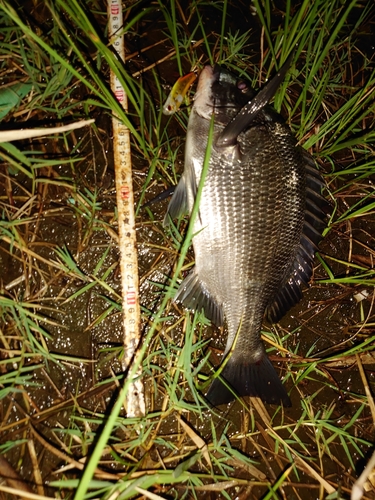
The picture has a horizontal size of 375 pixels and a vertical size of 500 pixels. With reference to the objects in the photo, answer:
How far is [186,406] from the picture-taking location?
2.26 m

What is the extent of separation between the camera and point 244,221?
2.11 metres

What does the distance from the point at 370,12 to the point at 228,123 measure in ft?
5.95

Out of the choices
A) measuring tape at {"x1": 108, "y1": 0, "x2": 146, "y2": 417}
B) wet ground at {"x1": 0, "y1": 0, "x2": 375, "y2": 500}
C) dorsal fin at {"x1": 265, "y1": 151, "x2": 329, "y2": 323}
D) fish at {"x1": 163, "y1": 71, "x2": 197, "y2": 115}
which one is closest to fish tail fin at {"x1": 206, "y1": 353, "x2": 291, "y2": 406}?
wet ground at {"x1": 0, "y1": 0, "x2": 375, "y2": 500}

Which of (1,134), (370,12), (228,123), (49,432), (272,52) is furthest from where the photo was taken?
(370,12)

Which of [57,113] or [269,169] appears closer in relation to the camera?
[269,169]

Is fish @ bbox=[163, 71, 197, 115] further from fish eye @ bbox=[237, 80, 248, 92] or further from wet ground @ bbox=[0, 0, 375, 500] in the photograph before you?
fish eye @ bbox=[237, 80, 248, 92]

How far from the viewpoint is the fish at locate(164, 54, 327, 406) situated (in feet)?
6.87

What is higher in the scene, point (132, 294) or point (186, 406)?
point (132, 294)

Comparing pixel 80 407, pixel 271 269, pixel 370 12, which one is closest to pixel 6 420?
pixel 80 407

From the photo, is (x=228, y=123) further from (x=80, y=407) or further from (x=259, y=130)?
(x=80, y=407)

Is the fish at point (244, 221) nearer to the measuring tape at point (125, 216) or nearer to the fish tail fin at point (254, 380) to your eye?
the fish tail fin at point (254, 380)

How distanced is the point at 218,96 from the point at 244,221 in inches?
29.6

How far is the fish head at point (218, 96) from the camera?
2.13 metres

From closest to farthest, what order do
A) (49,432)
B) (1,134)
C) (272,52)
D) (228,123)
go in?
(1,134) < (228,123) < (49,432) < (272,52)
